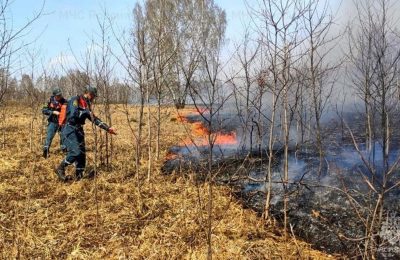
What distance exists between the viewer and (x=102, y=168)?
26.1ft

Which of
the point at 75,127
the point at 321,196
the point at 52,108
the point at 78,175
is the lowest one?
the point at 321,196

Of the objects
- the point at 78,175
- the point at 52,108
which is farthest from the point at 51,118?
the point at 78,175

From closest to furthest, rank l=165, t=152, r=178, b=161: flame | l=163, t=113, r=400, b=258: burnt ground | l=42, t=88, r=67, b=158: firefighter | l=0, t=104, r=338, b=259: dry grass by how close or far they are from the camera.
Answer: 1. l=0, t=104, r=338, b=259: dry grass
2. l=163, t=113, r=400, b=258: burnt ground
3. l=42, t=88, r=67, b=158: firefighter
4. l=165, t=152, r=178, b=161: flame

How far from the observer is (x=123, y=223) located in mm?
4984

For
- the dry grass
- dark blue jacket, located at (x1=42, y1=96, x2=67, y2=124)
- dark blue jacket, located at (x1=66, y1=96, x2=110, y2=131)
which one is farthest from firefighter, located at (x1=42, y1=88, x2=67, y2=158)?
dark blue jacket, located at (x1=66, y1=96, x2=110, y2=131)

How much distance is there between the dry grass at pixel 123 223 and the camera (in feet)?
13.7

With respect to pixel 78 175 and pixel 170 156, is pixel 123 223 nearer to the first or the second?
pixel 78 175

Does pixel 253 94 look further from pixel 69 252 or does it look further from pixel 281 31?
pixel 69 252

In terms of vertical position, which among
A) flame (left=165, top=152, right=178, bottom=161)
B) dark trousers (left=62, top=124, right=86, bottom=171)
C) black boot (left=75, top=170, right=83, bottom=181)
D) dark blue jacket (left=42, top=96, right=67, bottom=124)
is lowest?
flame (left=165, top=152, right=178, bottom=161)

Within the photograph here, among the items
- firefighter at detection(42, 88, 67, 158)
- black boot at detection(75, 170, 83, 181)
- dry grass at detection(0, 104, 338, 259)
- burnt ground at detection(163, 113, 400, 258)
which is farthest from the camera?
firefighter at detection(42, 88, 67, 158)

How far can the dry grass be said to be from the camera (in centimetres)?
418

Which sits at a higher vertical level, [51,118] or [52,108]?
[52,108]

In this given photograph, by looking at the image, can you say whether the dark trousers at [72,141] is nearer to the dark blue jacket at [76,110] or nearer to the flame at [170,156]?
the dark blue jacket at [76,110]

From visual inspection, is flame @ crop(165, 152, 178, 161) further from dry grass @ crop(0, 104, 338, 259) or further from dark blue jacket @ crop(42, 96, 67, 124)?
dark blue jacket @ crop(42, 96, 67, 124)
